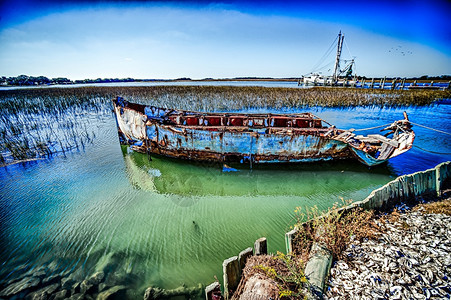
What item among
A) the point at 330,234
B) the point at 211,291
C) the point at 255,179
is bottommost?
the point at 255,179

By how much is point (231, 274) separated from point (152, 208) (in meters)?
3.84

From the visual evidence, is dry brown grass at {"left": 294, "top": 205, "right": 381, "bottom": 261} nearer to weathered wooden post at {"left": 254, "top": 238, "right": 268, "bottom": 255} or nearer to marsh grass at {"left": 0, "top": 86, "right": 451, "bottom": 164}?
weathered wooden post at {"left": 254, "top": 238, "right": 268, "bottom": 255}

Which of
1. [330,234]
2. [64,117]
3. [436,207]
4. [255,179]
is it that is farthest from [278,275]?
[64,117]

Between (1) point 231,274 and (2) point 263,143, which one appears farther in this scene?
(2) point 263,143

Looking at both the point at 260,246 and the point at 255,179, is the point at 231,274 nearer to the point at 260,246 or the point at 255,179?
the point at 260,246

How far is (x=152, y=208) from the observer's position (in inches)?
225

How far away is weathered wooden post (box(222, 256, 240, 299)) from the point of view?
262 centimetres

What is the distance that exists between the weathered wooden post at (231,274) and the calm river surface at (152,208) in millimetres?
1161

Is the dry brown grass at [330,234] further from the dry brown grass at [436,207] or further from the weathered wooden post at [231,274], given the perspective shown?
the dry brown grass at [436,207]

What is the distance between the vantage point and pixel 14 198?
19.8 ft

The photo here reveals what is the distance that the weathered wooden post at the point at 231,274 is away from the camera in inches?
103

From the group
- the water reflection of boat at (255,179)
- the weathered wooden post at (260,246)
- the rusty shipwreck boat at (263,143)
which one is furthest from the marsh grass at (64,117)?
the weathered wooden post at (260,246)

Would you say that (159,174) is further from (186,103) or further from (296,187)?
(186,103)

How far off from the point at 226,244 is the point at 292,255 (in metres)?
1.97
